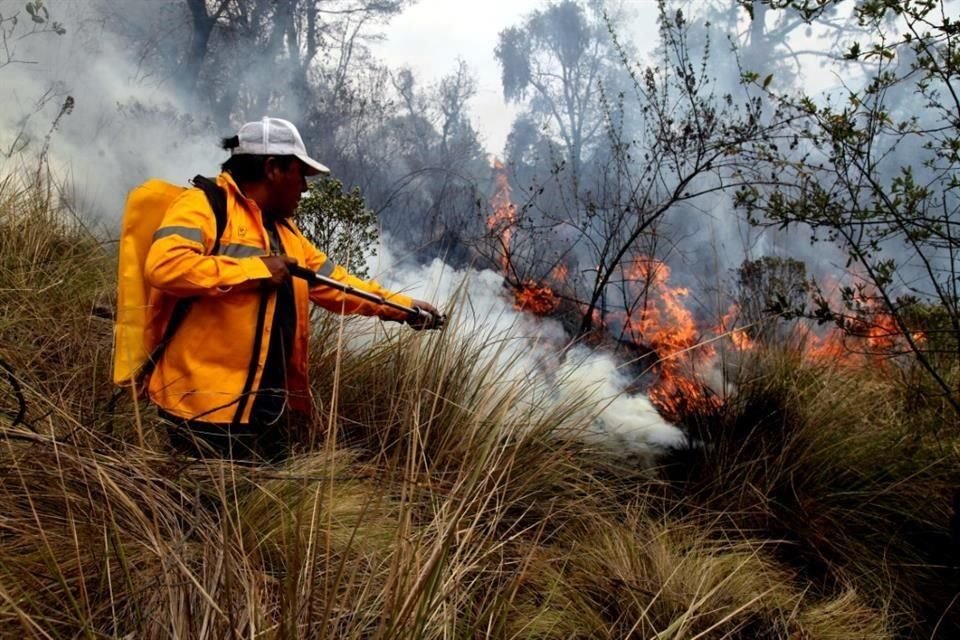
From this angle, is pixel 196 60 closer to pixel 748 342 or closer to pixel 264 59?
pixel 264 59

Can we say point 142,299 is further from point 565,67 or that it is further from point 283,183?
point 565,67

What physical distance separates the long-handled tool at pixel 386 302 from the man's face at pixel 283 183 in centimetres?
30

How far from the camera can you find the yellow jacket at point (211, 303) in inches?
80.3

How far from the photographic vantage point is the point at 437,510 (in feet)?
5.83

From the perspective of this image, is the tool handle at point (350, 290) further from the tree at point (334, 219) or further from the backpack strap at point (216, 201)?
the tree at point (334, 219)

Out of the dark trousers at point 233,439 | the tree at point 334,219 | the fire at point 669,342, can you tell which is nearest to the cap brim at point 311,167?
the dark trousers at point 233,439

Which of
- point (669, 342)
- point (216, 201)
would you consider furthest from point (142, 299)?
point (669, 342)

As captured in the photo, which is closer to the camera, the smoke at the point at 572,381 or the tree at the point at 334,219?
the smoke at the point at 572,381

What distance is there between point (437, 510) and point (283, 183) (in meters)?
1.42

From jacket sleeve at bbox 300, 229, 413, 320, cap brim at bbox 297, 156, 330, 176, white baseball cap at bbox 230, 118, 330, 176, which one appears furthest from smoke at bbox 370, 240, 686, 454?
white baseball cap at bbox 230, 118, 330, 176

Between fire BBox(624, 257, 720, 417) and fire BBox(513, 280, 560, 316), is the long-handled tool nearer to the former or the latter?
fire BBox(624, 257, 720, 417)

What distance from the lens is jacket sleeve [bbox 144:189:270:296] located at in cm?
201

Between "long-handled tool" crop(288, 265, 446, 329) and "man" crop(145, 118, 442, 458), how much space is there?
7 centimetres

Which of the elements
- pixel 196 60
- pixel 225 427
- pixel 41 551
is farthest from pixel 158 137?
pixel 41 551
